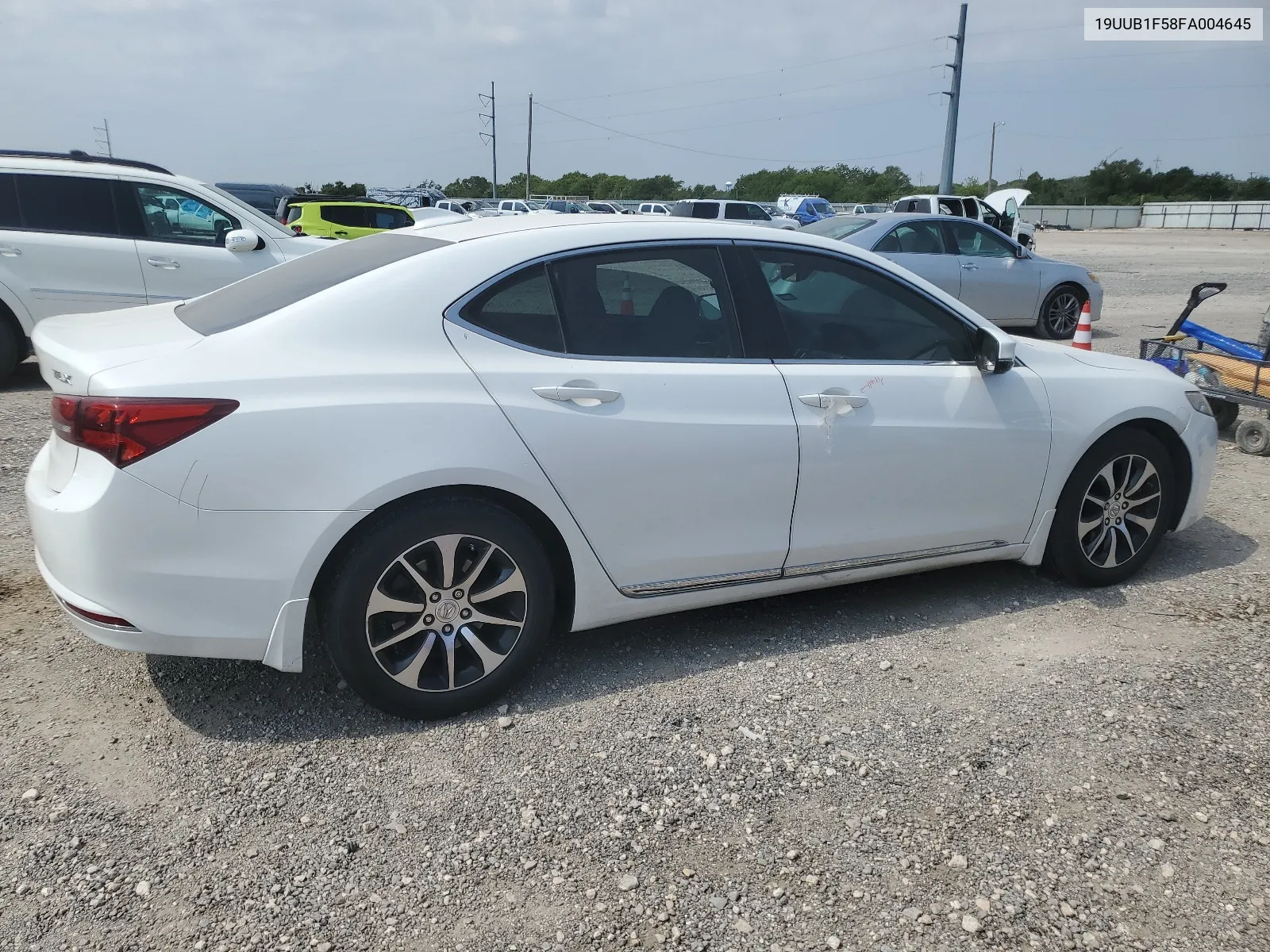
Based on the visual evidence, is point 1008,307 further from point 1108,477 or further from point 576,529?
point 576,529

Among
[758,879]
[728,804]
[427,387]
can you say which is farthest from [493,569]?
[758,879]

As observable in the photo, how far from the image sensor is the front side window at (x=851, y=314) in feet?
12.8

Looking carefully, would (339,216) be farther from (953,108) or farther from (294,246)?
(953,108)

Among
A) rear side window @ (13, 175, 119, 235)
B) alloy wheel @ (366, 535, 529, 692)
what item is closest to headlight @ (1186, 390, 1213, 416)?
alloy wheel @ (366, 535, 529, 692)

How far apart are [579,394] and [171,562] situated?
1346 mm

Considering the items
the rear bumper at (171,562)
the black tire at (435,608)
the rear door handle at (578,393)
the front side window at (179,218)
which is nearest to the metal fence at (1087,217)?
the front side window at (179,218)

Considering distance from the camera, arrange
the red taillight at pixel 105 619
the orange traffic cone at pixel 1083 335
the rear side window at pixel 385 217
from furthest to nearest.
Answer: the rear side window at pixel 385 217 < the orange traffic cone at pixel 1083 335 < the red taillight at pixel 105 619

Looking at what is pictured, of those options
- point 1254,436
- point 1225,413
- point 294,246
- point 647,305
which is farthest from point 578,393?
point 294,246

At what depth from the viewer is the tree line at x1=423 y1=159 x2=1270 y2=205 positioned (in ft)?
282

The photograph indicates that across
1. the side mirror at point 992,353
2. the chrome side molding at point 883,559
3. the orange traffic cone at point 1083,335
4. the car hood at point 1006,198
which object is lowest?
the chrome side molding at point 883,559

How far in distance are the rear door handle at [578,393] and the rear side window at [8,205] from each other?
7336mm

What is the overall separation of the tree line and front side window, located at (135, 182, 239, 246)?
246 ft

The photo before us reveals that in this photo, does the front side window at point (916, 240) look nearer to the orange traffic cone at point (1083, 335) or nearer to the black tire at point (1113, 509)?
the orange traffic cone at point (1083, 335)

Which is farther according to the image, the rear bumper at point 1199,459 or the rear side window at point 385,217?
the rear side window at point 385,217
